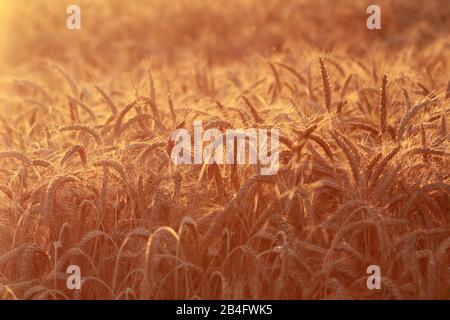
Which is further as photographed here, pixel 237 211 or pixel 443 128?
pixel 443 128

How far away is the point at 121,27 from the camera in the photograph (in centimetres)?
849

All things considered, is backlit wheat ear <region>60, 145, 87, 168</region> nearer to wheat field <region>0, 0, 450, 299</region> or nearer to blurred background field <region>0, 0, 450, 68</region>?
wheat field <region>0, 0, 450, 299</region>

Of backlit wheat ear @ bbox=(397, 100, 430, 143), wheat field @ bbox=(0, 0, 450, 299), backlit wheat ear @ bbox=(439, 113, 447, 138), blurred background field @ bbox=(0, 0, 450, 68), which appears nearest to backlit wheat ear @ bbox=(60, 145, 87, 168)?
wheat field @ bbox=(0, 0, 450, 299)

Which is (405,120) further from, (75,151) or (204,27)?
(204,27)

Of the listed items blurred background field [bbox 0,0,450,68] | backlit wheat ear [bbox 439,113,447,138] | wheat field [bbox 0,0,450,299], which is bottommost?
wheat field [bbox 0,0,450,299]

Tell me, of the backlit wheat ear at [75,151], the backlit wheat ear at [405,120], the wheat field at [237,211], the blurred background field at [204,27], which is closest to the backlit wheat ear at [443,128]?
the wheat field at [237,211]

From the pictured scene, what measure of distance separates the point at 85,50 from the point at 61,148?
5.01 meters

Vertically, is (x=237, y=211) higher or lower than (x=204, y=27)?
lower

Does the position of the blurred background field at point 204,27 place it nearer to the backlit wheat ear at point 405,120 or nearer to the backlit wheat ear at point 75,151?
the backlit wheat ear at point 405,120

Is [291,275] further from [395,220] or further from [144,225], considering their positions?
[144,225]

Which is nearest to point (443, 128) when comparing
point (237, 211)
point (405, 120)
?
point (405, 120)

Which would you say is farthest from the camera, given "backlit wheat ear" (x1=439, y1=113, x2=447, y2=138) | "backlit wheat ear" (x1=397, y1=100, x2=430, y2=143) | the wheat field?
"backlit wheat ear" (x1=439, y1=113, x2=447, y2=138)

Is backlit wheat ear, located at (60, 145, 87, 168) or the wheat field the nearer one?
the wheat field
